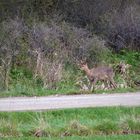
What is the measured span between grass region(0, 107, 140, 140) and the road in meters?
0.92

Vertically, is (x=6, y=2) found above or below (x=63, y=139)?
above

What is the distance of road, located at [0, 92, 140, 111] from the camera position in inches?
636

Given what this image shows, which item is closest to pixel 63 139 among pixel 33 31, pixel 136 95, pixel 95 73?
pixel 136 95

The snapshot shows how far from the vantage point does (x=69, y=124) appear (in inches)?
520

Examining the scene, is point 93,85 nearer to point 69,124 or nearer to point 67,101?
point 67,101

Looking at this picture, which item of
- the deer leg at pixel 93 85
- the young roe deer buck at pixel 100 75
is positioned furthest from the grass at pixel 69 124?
the young roe deer buck at pixel 100 75

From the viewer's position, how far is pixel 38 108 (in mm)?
15805

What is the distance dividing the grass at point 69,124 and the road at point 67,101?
0.92 m

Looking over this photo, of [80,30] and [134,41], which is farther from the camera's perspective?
[134,41]

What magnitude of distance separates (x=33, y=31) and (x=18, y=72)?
140 inches

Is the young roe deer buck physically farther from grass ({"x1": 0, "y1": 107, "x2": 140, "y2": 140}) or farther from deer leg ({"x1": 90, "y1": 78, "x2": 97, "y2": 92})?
A: grass ({"x1": 0, "y1": 107, "x2": 140, "y2": 140})

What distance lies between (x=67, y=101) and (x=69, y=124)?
413 centimetres

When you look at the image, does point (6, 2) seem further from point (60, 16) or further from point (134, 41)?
point (134, 41)

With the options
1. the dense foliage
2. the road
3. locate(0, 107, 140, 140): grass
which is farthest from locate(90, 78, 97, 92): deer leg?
locate(0, 107, 140, 140): grass
